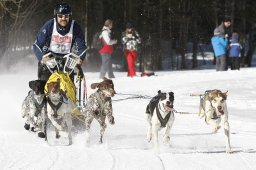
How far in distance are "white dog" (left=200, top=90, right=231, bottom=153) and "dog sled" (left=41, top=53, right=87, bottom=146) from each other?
1767 millimetres

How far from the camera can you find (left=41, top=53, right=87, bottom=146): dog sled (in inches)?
313

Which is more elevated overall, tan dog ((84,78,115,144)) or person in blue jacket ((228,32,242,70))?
person in blue jacket ((228,32,242,70))

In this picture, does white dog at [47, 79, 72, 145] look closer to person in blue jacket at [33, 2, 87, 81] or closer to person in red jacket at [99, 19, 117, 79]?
person in blue jacket at [33, 2, 87, 81]

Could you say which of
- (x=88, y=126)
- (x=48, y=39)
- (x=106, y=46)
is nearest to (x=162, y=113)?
(x=88, y=126)

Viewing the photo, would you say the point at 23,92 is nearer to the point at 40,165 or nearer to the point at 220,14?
the point at 40,165

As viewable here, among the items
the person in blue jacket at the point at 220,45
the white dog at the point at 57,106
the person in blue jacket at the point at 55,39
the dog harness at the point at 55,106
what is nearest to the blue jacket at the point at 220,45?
the person in blue jacket at the point at 220,45

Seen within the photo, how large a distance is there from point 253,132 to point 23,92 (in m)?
6.80

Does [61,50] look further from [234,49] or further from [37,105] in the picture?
[234,49]

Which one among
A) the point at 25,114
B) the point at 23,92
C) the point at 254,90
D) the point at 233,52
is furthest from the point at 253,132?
the point at 233,52

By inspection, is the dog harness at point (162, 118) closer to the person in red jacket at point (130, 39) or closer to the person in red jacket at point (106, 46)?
the person in red jacket at point (106, 46)

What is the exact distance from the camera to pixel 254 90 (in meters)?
14.5

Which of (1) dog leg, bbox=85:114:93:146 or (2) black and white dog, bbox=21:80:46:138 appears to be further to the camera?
(2) black and white dog, bbox=21:80:46:138

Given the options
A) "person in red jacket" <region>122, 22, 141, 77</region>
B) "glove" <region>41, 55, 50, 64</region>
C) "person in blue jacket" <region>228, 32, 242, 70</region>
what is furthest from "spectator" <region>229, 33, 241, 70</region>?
"glove" <region>41, 55, 50, 64</region>

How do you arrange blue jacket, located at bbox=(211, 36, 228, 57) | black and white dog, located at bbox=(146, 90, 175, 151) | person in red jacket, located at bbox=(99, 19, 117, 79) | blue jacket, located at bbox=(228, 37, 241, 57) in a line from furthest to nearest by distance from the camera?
blue jacket, located at bbox=(228, 37, 241, 57)
blue jacket, located at bbox=(211, 36, 228, 57)
person in red jacket, located at bbox=(99, 19, 117, 79)
black and white dog, located at bbox=(146, 90, 175, 151)
